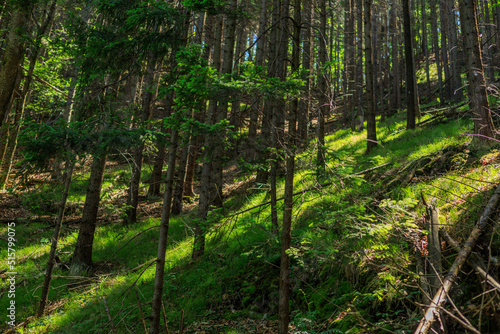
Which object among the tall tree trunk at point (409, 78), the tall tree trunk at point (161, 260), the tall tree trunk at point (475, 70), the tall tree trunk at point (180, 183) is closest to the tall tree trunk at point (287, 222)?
the tall tree trunk at point (161, 260)

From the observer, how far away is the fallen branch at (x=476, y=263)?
2838mm

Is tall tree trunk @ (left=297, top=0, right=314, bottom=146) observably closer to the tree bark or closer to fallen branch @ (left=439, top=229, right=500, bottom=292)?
the tree bark

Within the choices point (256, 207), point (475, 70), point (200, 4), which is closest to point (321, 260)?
point (256, 207)

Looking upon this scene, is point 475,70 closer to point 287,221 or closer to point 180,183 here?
point 287,221

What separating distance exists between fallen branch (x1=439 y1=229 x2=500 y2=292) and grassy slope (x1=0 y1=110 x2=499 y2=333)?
181 mm

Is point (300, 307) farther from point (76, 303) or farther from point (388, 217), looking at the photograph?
point (76, 303)

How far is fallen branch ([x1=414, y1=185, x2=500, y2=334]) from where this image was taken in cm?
279

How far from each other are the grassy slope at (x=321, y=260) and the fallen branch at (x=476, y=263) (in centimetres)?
18

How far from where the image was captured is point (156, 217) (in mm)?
11883

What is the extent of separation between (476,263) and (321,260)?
191 cm

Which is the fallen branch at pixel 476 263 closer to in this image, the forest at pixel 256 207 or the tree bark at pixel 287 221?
the forest at pixel 256 207

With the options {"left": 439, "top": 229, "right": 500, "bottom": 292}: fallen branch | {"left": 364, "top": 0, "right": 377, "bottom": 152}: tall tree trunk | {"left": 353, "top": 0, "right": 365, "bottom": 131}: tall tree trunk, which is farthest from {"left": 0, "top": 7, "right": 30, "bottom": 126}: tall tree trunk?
{"left": 353, "top": 0, "right": 365, "bottom": 131}: tall tree trunk

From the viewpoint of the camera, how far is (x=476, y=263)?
11.4 feet

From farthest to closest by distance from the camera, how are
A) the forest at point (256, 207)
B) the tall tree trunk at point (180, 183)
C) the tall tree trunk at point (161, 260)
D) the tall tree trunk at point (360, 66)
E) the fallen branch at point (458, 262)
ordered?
the tall tree trunk at point (360, 66), the tall tree trunk at point (180, 183), the tall tree trunk at point (161, 260), the forest at point (256, 207), the fallen branch at point (458, 262)
